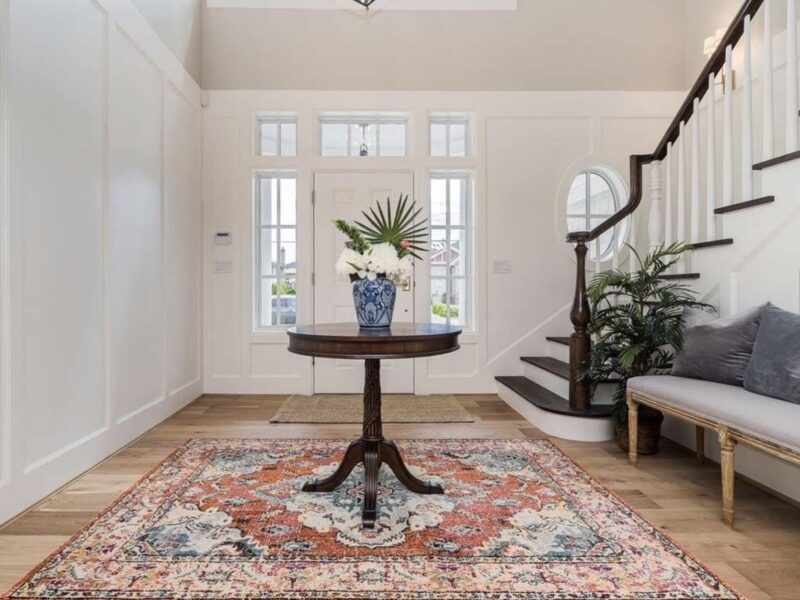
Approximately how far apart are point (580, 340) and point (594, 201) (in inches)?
76.4

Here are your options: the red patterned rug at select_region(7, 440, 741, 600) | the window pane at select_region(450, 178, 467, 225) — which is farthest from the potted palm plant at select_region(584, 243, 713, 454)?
the window pane at select_region(450, 178, 467, 225)

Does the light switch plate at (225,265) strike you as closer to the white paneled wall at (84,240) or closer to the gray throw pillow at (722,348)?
the white paneled wall at (84,240)

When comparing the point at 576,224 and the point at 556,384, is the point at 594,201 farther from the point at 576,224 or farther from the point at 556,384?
the point at 556,384

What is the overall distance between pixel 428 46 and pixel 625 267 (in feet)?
8.83

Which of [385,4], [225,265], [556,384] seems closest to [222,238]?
[225,265]

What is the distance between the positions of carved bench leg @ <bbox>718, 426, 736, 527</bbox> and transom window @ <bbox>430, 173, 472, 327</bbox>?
265cm

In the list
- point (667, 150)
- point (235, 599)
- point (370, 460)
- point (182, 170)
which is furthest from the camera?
point (182, 170)

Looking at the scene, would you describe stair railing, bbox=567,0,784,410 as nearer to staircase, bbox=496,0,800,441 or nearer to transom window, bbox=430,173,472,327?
staircase, bbox=496,0,800,441

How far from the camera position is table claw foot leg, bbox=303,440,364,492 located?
2164mm

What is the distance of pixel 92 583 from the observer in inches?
59.3

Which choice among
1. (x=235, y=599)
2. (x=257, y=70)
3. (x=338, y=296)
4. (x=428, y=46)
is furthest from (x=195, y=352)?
(x=428, y=46)

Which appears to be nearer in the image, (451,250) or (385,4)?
(385,4)

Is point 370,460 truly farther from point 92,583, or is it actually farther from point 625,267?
point 625,267

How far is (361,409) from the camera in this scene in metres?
3.73
